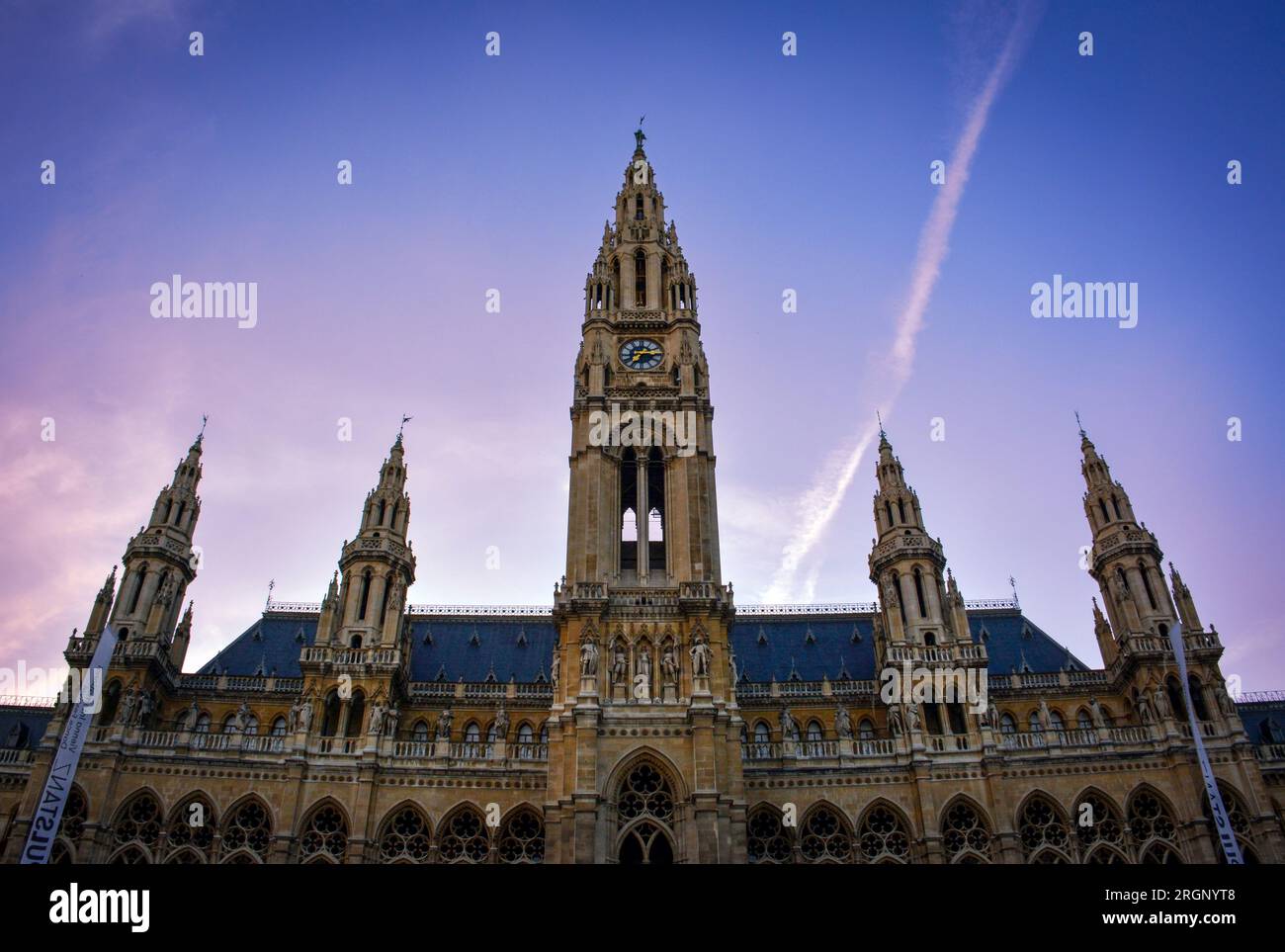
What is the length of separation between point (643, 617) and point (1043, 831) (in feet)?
60.4

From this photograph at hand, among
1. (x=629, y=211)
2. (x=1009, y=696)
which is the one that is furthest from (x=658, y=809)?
(x=629, y=211)

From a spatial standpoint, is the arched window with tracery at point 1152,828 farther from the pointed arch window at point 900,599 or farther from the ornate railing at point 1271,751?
the pointed arch window at point 900,599

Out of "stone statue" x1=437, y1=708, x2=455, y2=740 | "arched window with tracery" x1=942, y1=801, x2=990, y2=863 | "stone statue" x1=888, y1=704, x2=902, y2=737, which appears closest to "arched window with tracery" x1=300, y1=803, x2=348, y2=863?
"stone statue" x1=437, y1=708, x2=455, y2=740

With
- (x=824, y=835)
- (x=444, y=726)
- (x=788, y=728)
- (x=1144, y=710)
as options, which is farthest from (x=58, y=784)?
(x=1144, y=710)

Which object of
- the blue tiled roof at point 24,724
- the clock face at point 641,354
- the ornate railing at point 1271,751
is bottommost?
the ornate railing at point 1271,751

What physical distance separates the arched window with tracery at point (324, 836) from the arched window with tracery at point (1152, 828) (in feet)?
105

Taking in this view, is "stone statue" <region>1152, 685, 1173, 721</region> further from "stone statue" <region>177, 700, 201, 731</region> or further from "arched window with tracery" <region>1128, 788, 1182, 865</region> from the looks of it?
"stone statue" <region>177, 700, 201, 731</region>

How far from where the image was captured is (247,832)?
3666 centimetres

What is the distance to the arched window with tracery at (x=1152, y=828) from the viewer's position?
35.9 m

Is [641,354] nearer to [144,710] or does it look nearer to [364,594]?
[364,594]

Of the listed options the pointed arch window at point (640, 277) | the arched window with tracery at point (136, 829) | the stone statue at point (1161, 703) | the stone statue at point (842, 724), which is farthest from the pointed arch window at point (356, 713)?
the stone statue at point (1161, 703)
